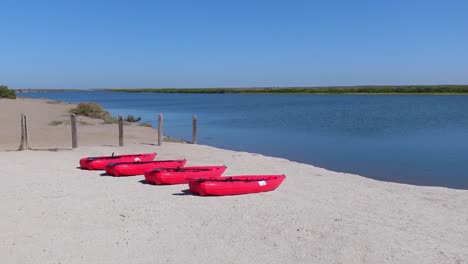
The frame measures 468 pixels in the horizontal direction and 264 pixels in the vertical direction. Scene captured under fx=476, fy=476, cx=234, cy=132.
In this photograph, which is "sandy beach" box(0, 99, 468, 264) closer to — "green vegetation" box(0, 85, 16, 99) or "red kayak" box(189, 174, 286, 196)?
"red kayak" box(189, 174, 286, 196)

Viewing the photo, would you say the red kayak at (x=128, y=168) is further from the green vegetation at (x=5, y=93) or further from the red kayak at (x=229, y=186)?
the green vegetation at (x=5, y=93)

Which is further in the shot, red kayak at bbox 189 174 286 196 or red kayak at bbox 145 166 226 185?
red kayak at bbox 145 166 226 185

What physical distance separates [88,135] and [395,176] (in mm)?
14566

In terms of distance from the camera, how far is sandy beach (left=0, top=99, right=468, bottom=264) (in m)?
6.75

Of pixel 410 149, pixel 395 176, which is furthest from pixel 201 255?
pixel 410 149

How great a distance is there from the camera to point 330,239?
740 centimetres

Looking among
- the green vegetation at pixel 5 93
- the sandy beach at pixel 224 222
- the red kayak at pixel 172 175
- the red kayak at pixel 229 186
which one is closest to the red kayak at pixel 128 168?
the sandy beach at pixel 224 222

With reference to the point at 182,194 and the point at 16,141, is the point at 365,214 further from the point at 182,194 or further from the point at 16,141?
the point at 16,141

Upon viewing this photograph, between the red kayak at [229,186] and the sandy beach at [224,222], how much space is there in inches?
8.8

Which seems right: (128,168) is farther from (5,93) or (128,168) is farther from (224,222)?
(5,93)

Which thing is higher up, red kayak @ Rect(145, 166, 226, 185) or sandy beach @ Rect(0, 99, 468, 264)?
red kayak @ Rect(145, 166, 226, 185)

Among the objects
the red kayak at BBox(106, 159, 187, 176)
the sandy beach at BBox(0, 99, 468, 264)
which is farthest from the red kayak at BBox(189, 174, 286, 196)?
the red kayak at BBox(106, 159, 187, 176)

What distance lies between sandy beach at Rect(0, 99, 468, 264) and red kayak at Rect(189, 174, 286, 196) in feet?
0.74

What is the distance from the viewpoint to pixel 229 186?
10430 mm
